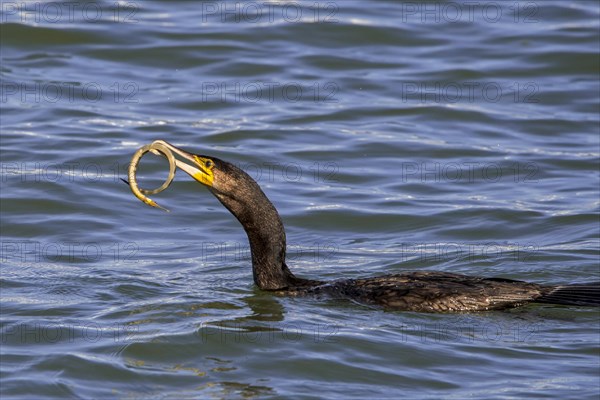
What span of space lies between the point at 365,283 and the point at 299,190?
14.2 feet

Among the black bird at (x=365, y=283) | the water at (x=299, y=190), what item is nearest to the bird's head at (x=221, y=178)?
the black bird at (x=365, y=283)

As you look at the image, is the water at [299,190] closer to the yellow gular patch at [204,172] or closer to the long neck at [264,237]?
the long neck at [264,237]

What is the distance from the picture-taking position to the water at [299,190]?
9.98 metres

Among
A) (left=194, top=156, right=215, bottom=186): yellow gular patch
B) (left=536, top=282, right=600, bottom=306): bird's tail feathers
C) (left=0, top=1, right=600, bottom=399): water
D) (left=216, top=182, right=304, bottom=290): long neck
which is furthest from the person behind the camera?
(left=216, top=182, right=304, bottom=290): long neck

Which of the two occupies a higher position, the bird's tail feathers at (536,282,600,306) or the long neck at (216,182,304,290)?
the long neck at (216,182,304,290)

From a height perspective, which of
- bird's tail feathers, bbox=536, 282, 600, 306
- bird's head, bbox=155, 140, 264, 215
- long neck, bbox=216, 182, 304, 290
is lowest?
bird's tail feathers, bbox=536, 282, 600, 306

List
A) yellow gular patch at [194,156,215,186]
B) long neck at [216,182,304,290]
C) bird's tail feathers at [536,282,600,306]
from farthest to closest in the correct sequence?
long neck at [216,182,304,290]
yellow gular patch at [194,156,215,186]
bird's tail feathers at [536,282,600,306]

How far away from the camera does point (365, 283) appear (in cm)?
1131

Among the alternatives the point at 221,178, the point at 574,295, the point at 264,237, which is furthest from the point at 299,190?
the point at 574,295

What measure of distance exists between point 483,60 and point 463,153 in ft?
13.1

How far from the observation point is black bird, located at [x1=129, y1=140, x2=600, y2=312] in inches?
431

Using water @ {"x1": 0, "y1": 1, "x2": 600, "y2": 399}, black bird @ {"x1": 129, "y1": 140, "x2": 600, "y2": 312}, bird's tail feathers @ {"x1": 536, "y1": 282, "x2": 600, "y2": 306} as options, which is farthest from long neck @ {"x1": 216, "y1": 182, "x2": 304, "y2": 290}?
bird's tail feathers @ {"x1": 536, "y1": 282, "x2": 600, "y2": 306}

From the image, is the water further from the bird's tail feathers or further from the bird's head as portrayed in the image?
the bird's head

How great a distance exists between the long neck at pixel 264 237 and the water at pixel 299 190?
229 millimetres
